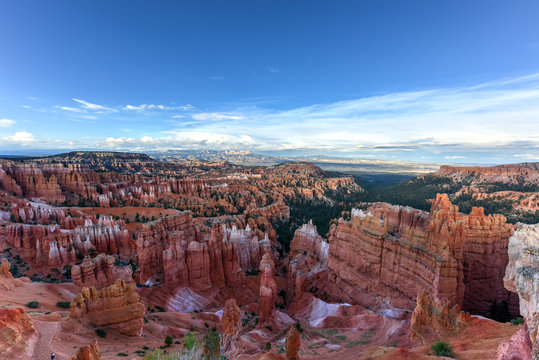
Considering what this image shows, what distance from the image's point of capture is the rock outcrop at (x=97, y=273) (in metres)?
22.7

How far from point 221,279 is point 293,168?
480 feet

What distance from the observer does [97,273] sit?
2450 centimetres

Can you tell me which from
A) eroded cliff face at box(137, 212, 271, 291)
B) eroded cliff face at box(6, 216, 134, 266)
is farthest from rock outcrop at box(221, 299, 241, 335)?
eroded cliff face at box(6, 216, 134, 266)

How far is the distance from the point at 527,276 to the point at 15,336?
49.5 feet

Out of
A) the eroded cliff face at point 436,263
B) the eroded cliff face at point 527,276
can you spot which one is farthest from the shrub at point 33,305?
the eroded cliff face at point 436,263

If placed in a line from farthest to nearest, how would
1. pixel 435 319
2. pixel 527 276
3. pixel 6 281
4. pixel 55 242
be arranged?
pixel 55 242 < pixel 6 281 < pixel 435 319 < pixel 527 276

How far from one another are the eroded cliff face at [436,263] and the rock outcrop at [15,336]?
21640mm

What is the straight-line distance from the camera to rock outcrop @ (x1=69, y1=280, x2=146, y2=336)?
48.3 ft

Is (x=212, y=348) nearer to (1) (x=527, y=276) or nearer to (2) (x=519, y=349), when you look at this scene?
(2) (x=519, y=349)

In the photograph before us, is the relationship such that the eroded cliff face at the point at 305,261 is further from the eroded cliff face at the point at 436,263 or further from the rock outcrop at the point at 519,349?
the rock outcrop at the point at 519,349

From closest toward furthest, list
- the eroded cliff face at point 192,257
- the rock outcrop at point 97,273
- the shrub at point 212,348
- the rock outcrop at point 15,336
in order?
the rock outcrop at point 15,336, the shrub at point 212,348, the rock outcrop at point 97,273, the eroded cliff face at point 192,257

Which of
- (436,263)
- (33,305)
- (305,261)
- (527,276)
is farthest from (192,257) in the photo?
(527,276)

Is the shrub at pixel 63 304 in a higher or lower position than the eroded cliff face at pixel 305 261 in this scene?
higher

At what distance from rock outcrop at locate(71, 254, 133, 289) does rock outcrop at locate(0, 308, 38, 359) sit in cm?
1482
